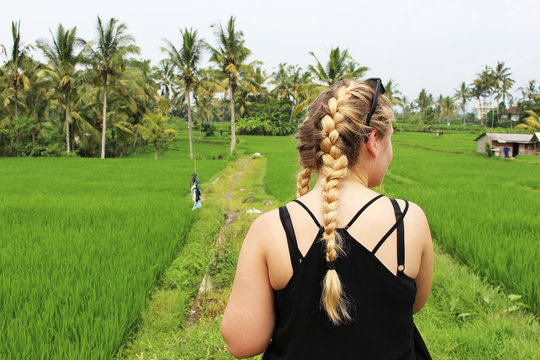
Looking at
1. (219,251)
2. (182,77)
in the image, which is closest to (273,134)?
(182,77)

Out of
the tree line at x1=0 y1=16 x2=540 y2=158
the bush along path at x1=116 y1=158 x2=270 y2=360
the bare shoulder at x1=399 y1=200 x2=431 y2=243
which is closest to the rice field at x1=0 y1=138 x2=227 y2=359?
the bush along path at x1=116 y1=158 x2=270 y2=360

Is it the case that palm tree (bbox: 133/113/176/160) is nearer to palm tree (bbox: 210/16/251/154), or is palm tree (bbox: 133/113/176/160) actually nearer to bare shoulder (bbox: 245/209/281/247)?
palm tree (bbox: 210/16/251/154)

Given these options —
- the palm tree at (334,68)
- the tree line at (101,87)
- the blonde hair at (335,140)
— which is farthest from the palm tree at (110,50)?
the blonde hair at (335,140)

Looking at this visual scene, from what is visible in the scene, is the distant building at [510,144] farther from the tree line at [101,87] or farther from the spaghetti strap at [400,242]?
the spaghetti strap at [400,242]

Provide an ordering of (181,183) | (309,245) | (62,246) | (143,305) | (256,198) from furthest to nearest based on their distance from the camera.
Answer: (181,183)
(256,198)
(62,246)
(143,305)
(309,245)

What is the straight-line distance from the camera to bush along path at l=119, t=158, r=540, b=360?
2.28 meters

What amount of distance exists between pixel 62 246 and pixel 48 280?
45.7 inches

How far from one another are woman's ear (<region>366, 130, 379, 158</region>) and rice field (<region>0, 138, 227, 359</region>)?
2.09 meters

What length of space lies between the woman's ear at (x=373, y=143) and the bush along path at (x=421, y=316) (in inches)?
75.2

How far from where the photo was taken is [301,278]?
91 centimetres

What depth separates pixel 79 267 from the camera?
324cm

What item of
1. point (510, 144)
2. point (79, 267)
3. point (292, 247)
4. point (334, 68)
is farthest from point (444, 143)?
point (292, 247)

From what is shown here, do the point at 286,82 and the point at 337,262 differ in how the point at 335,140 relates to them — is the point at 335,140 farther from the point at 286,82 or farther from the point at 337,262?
the point at 286,82

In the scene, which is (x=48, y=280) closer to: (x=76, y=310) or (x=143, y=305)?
(x=76, y=310)
